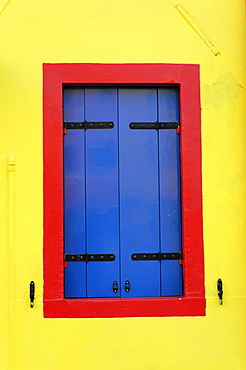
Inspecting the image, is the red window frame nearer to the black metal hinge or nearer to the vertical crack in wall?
the black metal hinge

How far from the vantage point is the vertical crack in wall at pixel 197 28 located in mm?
4352

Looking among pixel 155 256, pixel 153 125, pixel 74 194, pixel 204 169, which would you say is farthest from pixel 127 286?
pixel 153 125

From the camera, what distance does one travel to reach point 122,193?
4359 millimetres

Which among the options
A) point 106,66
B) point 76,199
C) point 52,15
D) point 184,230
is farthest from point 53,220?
point 52,15

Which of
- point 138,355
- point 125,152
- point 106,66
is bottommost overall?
point 138,355

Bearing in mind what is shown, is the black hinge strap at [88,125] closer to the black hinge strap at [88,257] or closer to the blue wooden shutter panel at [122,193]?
the blue wooden shutter panel at [122,193]

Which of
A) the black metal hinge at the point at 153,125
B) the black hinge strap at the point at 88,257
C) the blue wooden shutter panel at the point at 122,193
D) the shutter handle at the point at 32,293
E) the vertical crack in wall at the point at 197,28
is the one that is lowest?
the shutter handle at the point at 32,293

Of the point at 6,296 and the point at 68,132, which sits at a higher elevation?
the point at 68,132

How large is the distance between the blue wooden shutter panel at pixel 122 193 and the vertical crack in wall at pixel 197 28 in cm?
48

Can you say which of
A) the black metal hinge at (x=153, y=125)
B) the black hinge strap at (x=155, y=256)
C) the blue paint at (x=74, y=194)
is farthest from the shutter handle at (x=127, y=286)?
the black metal hinge at (x=153, y=125)

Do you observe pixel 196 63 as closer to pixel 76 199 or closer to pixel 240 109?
pixel 240 109

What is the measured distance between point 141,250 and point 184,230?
389 millimetres

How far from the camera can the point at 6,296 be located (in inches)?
164

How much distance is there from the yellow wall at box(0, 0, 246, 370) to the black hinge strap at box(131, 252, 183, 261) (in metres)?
0.24
